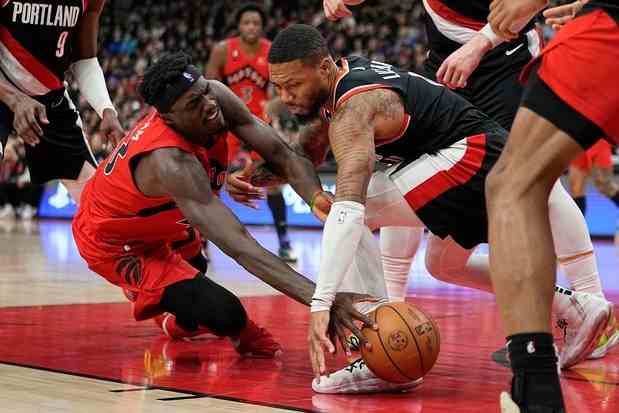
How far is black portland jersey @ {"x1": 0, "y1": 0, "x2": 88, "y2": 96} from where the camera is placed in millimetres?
5469

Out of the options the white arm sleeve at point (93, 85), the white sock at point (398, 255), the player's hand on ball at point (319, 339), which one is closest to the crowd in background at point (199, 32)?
the white arm sleeve at point (93, 85)

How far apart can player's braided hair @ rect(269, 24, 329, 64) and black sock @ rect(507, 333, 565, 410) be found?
1.72 meters

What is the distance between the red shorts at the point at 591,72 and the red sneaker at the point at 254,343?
2.27 metres

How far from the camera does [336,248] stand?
12.5 feet

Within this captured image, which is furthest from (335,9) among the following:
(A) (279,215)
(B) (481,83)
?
(A) (279,215)

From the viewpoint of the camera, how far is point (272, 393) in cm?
393

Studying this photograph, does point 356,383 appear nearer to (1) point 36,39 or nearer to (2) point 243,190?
(2) point 243,190

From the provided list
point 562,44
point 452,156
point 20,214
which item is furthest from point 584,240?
point 20,214

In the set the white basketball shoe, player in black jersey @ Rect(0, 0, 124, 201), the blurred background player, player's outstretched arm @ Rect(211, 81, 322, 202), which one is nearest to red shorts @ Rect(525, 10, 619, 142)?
the white basketball shoe

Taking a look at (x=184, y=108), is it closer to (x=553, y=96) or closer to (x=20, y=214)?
(x=553, y=96)

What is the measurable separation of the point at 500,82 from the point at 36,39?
93.1 inches

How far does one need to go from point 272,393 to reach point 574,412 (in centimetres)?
106

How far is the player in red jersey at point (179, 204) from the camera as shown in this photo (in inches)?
169

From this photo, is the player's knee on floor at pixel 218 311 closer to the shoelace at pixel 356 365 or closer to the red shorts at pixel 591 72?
the shoelace at pixel 356 365
